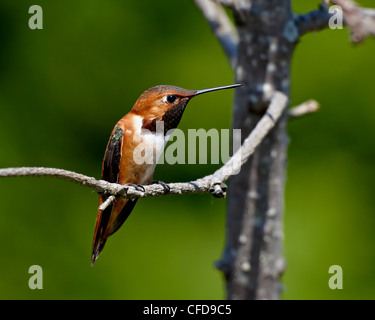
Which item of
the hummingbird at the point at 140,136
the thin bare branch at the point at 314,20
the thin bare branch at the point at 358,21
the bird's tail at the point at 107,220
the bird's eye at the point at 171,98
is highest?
the thin bare branch at the point at 314,20

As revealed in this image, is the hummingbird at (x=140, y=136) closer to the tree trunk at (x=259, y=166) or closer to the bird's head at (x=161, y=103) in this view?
the bird's head at (x=161, y=103)

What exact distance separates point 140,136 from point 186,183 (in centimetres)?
47

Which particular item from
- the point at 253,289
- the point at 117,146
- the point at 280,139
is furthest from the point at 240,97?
the point at 253,289

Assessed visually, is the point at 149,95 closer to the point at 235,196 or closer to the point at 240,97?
the point at 240,97

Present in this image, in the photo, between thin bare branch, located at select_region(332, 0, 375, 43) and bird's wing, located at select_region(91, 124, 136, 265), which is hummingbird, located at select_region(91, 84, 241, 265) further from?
thin bare branch, located at select_region(332, 0, 375, 43)

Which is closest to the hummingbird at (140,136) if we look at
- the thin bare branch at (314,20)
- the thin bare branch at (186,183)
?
the thin bare branch at (186,183)

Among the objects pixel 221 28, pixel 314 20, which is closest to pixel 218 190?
pixel 314 20

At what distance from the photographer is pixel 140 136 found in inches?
90.6

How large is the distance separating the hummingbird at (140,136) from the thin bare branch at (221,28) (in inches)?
24.1

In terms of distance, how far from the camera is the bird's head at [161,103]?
7.43 feet

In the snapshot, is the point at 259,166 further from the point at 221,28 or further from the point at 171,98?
the point at 221,28

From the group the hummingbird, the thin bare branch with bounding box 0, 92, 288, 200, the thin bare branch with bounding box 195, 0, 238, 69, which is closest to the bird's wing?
the hummingbird
